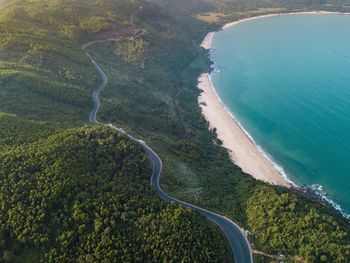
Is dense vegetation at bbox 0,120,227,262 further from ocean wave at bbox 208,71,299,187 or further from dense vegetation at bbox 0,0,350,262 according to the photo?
ocean wave at bbox 208,71,299,187

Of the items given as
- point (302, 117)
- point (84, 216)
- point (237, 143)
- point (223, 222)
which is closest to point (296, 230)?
point (223, 222)

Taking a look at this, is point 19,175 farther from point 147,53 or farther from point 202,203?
point 147,53

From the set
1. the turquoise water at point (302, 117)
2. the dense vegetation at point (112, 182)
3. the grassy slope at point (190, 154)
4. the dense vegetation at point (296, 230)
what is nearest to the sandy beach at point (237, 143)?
the turquoise water at point (302, 117)

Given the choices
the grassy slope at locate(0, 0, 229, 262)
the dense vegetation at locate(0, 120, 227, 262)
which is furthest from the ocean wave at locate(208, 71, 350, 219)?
the dense vegetation at locate(0, 120, 227, 262)

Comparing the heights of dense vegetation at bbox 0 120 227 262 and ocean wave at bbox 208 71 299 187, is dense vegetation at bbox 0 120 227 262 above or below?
above

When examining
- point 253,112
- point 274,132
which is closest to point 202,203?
point 274,132

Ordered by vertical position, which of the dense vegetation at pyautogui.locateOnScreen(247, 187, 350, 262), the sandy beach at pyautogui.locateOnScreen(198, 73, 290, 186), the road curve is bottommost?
the sandy beach at pyautogui.locateOnScreen(198, 73, 290, 186)

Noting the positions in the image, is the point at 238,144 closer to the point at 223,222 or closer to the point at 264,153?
the point at 264,153
